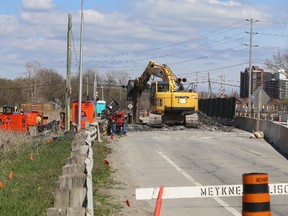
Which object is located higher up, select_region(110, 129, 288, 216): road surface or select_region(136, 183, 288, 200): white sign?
select_region(136, 183, 288, 200): white sign

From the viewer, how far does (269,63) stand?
290 feet

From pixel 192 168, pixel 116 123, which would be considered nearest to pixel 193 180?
pixel 192 168

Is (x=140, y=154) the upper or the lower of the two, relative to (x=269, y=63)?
lower

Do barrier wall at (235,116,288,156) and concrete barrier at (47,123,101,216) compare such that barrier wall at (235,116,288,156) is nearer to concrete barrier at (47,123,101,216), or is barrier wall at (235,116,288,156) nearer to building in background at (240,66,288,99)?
concrete barrier at (47,123,101,216)

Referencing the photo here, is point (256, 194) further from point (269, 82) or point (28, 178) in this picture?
point (269, 82)

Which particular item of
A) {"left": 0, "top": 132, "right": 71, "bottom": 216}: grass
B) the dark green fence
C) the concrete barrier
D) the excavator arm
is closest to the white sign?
the concrete barrier

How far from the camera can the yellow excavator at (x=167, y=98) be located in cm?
3825

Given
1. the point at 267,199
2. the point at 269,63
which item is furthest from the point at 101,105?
the point at 267,199

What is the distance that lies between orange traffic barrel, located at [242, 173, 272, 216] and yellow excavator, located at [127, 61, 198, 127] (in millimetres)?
32305

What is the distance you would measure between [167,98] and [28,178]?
2695cm

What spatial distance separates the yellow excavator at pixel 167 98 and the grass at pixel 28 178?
62.5 ft

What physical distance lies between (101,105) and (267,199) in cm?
7387

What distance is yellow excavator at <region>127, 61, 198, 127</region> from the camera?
3825 cm

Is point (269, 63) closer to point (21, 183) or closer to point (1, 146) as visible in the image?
A: point (1, 146)
